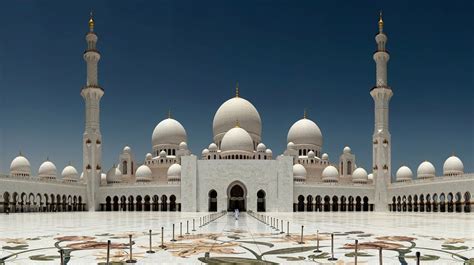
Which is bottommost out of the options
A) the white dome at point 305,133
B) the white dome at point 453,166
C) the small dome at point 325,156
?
the white dome at point 453,166

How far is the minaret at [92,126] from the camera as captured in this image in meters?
43.8

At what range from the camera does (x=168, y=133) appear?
53281mm

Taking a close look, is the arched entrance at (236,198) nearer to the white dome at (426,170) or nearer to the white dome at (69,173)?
the white dome at (426,170)

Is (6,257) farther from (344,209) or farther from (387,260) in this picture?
(344,209)

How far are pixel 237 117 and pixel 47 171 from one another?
68.3 feet

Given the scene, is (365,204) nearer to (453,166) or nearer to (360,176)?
(360,176)

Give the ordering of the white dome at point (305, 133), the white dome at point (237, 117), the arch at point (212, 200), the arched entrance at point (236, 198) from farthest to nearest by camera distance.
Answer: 1. the white dome at point (305, 133)
2. the white dome at point (237, 117)
3. the arched entrance at point (236, 198)
4. the arch at point (212, 200)

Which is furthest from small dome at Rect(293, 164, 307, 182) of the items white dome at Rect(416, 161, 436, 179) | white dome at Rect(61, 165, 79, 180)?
white dome at Rect(61, 165, 79, 180)

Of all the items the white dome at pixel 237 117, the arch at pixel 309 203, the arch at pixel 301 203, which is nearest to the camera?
the arch at pixel 301 203

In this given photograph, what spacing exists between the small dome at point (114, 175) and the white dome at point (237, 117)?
35.6 feet

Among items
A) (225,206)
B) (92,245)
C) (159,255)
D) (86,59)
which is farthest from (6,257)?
(86,59)

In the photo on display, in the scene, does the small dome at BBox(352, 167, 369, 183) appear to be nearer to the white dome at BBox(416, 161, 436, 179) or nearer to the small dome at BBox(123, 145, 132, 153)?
the white dome at BBox(416, 161, 436, 179)

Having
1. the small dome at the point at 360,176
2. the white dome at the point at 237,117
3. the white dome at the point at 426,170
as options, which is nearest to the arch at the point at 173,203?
the white dome at the point at 237,117

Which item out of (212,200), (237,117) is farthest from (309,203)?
(237,117)
